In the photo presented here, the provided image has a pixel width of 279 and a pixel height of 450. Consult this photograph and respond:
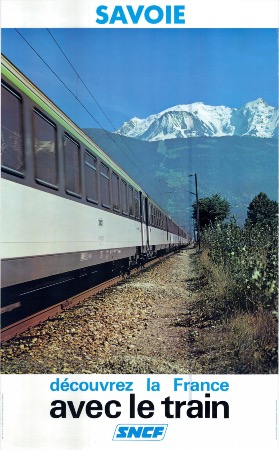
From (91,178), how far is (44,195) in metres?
2.06

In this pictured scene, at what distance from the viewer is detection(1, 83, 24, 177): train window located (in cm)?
388

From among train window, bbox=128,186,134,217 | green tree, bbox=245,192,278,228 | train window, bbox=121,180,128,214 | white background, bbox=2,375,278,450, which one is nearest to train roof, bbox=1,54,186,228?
green tree, bbox=245,192,278,228

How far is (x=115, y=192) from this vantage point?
8656mm

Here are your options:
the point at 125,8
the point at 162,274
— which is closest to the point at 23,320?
the point at 125,8

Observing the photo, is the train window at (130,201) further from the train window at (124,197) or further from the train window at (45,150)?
the train window at (45,150)

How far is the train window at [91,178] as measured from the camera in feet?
21.1

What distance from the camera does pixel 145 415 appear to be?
3.48 meters

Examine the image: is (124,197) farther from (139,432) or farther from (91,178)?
(139,432)

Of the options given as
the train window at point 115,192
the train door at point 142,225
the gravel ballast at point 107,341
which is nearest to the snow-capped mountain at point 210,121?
the gravel ballast at point 107,341

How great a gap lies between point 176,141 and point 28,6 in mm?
1513

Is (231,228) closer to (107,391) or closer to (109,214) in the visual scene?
(109,214)

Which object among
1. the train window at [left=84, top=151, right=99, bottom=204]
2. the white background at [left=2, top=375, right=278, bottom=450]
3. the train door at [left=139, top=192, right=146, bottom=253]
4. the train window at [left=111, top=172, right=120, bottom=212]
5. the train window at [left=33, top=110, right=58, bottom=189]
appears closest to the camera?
the white background at [left=2, top=375, right=278, bottom=450]

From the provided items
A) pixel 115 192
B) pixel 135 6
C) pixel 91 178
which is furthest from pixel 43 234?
pixel 115 192

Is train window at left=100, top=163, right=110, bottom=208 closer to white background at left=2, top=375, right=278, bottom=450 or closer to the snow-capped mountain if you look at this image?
the snow-capped mountain
